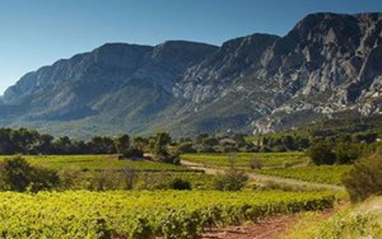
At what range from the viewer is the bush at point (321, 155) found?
129 meters

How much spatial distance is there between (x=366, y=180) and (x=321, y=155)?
265 ft

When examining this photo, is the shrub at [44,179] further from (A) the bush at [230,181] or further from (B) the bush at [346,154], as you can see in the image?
(B) the bush at [346,154]

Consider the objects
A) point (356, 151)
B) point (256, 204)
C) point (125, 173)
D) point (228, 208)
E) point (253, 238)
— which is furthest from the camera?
point (356, 151)

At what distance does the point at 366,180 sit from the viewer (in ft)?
164

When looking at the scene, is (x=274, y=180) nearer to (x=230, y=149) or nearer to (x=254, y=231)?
(x=254, y=231)

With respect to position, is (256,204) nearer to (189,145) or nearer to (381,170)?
(381,170)

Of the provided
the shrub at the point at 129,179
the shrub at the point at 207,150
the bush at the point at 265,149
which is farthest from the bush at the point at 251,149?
the shrub at the point at 129,179

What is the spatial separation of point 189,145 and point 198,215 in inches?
6096

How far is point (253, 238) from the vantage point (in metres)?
32.2

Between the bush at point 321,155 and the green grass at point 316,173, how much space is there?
952cm

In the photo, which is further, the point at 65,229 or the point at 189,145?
the point at 189,145

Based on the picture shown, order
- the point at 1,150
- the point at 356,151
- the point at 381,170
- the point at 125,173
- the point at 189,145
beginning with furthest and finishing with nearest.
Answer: the point at 189,145 → the point at 1,150 → the point at 356,151 → the point at 125,173 → the point at 381,170

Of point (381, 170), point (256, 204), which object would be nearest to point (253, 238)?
point (256, 204)

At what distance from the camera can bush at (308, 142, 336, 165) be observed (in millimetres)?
129000
